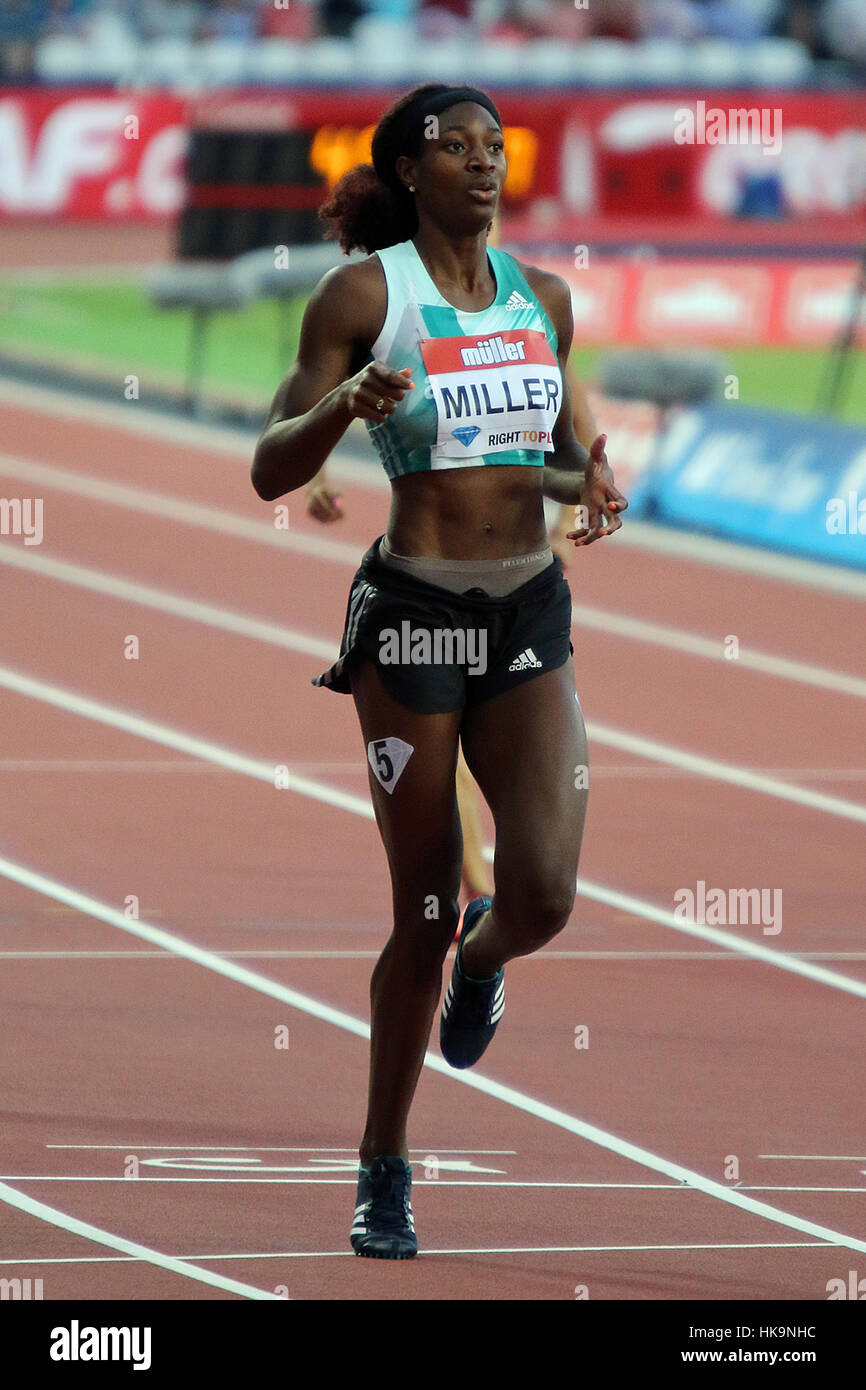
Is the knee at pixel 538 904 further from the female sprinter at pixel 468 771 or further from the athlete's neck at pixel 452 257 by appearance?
the female sprinter at pixel 468 771

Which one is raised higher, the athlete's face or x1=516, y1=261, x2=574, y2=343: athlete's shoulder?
the athlete's face

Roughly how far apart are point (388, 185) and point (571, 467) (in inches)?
27.7

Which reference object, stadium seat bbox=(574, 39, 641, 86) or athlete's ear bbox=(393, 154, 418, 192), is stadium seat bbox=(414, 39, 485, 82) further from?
athlete's ear bbox=(393, 154, 418, 192)

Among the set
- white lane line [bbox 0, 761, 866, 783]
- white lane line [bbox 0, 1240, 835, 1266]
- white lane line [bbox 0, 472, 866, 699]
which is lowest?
white lane line [bbox 0, 1240, 835, 1266]

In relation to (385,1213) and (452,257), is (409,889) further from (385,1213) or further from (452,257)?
(452,257)

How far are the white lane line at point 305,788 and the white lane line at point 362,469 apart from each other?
455 cm

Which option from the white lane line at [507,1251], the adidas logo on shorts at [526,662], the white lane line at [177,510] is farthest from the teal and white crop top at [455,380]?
the white lane line at [177,510]

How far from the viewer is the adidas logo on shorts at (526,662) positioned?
5301 millimetres

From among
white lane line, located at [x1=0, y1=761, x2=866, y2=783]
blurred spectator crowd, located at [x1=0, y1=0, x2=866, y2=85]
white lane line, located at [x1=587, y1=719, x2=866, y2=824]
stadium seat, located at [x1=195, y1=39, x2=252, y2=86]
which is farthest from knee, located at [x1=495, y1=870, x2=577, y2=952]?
blurred spectator crowd, located at [x1=0, y1=0, x2=866, y2=85]

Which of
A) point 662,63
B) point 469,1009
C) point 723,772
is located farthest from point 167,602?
point 662,63

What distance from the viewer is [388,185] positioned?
5.51 meters

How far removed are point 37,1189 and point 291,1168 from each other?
1.99 feet

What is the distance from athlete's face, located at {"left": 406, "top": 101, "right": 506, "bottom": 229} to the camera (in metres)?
5.29

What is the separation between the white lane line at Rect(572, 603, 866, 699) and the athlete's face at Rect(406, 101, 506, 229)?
778 cm
